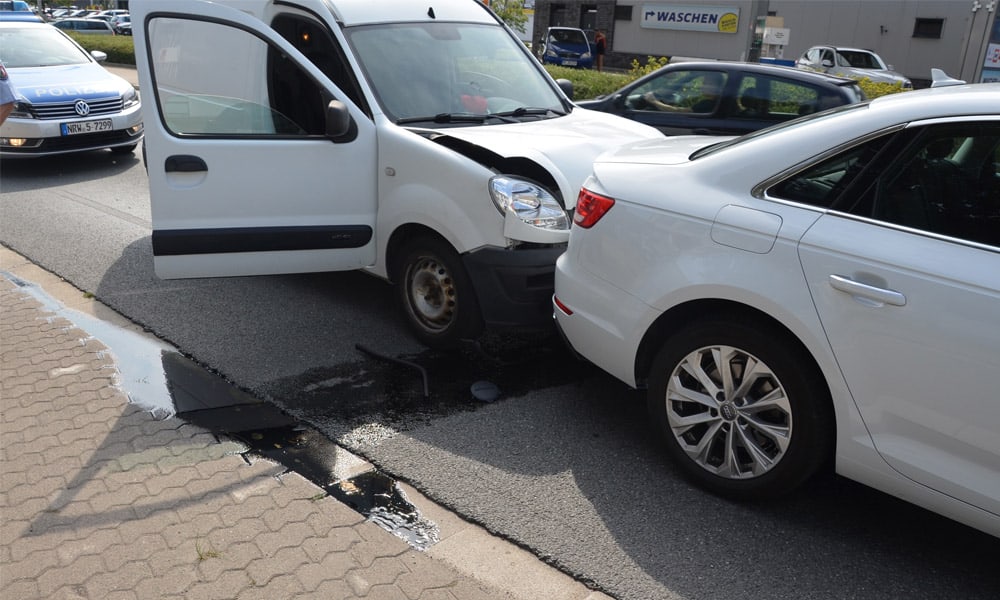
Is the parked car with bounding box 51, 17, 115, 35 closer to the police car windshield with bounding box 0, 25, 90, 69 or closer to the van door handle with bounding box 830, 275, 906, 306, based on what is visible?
the police car windshield with bounding box 0, 25, 90, 69

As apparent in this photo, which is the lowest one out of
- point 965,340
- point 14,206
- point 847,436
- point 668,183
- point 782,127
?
point 14,206

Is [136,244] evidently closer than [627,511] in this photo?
No

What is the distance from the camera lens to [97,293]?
5711mm

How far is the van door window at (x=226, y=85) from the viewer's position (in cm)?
458

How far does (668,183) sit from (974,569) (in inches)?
73.2

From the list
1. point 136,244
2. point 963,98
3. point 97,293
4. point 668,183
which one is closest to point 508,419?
point 668,183

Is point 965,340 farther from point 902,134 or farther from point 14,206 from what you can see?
point 14,206

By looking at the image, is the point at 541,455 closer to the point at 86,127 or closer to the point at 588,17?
the point at 86,127

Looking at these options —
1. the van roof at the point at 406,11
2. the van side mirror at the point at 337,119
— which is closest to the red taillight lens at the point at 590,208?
the van side mirror at the point at 337,119

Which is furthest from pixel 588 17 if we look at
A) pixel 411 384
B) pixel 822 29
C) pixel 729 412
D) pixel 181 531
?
pixel 181 531

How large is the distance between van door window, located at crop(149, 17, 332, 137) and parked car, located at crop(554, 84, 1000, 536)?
2.05m

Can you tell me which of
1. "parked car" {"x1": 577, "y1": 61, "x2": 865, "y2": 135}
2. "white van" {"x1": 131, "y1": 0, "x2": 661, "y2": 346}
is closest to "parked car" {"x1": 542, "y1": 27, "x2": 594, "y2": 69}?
"parked car" {"x1": 577, "y1": 61, "x2": 865, "y2": 135}

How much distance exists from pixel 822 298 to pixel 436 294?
7.77 ft

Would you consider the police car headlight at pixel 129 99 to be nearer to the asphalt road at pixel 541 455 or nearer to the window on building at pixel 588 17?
the asphalt road at pixel 541 455
